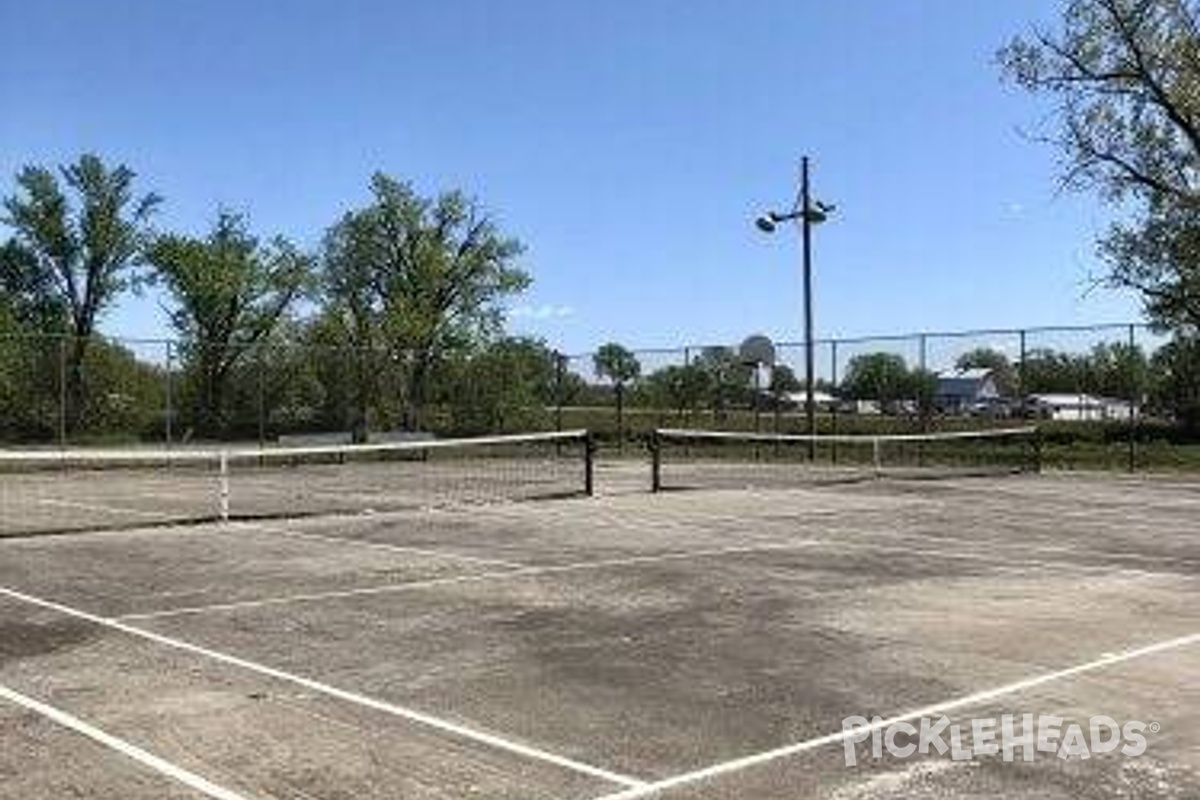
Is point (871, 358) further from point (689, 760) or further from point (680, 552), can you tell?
→ point (689, 760)

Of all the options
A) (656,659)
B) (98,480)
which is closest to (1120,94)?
(98,480)

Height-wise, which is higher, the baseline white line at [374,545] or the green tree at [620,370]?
the green tree at [620,370]

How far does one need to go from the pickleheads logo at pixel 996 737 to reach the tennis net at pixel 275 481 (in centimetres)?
1282

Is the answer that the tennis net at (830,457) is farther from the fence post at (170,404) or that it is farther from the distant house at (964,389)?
the fence post at (170,404)

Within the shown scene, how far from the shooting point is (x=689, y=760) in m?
7.07

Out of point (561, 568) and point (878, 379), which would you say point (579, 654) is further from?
point (878, 379)

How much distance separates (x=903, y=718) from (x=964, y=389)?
32.0m

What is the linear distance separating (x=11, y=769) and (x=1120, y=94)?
114 ft

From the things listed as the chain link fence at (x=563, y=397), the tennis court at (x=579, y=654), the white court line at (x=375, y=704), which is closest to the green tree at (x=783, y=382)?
the chain link fence at (x=563, y=397)

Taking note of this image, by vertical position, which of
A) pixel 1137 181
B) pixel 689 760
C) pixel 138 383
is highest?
pixel 1137 181

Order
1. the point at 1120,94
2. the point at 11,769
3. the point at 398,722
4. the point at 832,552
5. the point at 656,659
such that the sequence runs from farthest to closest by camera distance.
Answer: the point at 1120,94 < the point at 832,552 < the point at 656,659 < the point at 398,722 < the point at 11,769

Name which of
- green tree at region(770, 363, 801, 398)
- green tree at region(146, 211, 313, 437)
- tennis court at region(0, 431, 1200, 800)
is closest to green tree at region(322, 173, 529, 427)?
green tree at region(146, 211, 313, 437)

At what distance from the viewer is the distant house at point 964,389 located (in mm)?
38344

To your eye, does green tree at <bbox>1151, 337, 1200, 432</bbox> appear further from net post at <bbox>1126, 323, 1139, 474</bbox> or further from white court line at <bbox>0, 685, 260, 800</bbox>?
white court line at <bbox>0, 685, 260, 800</bbox>
